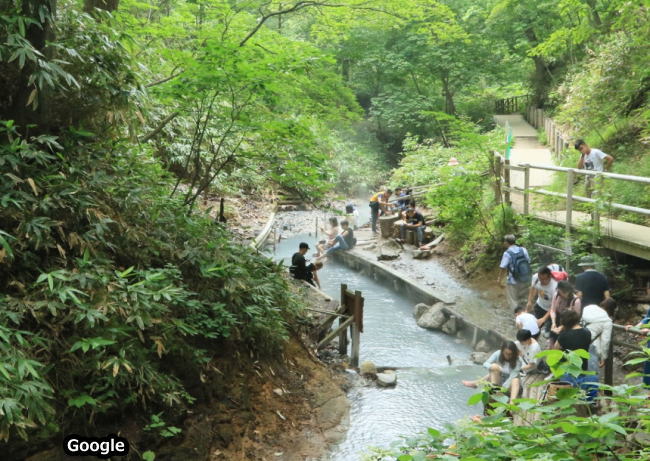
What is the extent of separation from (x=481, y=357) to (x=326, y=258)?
27.6 feet

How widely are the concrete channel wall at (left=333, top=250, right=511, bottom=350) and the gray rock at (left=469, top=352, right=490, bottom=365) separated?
0.37 metres

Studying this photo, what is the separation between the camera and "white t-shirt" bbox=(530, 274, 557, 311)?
841cm

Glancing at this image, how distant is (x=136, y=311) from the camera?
4723 mm

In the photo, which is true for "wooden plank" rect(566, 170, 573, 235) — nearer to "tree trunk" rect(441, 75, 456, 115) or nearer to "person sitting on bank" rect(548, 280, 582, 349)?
"person sitting on bank" rect(548, 280, 582, 349)

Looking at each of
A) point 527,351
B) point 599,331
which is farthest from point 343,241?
point 599,331

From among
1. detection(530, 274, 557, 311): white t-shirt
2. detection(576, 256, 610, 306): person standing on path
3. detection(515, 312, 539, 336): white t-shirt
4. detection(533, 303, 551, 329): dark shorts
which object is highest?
detection(576, 256, 610, 306): person standing on path

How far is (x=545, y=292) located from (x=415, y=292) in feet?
17.2

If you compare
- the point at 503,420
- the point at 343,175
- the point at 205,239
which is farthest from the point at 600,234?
the point at 343,175

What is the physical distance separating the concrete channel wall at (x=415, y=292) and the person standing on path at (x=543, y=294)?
131cm

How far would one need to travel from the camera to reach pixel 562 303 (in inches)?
307

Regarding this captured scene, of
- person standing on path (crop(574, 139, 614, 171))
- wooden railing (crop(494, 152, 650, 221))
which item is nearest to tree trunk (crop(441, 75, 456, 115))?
wooden railing (crop(494, 152, 650, 221))

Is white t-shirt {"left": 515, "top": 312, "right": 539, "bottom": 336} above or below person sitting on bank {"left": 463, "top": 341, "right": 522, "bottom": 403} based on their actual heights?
above

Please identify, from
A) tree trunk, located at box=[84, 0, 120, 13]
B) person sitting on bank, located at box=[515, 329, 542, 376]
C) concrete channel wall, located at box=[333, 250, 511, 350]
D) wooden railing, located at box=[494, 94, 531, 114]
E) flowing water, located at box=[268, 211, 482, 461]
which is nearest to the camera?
person sitting on bank, located at box=[515, 329, 542, 376]

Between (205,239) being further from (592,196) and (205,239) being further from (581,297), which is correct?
(592,196)
